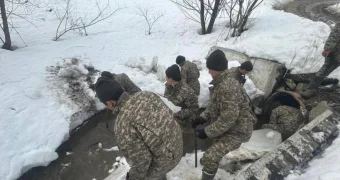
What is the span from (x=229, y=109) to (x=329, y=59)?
3.66 metres

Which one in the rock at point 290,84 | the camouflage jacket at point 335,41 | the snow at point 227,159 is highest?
the camouflage jacket at point 335,41

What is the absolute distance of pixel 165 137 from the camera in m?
2.44

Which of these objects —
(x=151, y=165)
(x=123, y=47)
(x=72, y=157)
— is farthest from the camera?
(x=123, y=47)

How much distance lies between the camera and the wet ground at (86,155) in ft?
14.7

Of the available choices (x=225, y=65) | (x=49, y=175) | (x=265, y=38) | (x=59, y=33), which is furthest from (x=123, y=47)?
(x=225, y=65)

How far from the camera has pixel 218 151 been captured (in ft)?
10.6

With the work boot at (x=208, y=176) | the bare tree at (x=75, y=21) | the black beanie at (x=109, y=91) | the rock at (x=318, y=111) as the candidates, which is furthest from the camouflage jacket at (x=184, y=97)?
the bare tree at (x=75, y=21)

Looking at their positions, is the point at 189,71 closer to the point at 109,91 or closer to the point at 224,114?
the point at 224,114

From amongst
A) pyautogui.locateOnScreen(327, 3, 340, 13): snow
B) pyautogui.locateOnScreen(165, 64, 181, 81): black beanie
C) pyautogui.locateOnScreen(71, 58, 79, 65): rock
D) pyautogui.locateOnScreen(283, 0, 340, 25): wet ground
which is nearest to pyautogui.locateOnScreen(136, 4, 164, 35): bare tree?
pyautogui.locateOnScreen(71, 58, 79, 65): rock

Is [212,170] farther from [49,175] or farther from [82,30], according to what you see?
[82,30]

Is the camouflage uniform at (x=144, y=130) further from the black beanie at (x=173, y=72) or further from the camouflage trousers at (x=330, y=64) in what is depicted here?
the camouflage trousers at (x=330, y=64)

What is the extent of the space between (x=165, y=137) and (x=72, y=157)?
3.04m

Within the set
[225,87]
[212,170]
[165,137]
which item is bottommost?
[212,170]

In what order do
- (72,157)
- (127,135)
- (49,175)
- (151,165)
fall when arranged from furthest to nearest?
(72,157) < (49,175) < (151,165) < (127,135)
